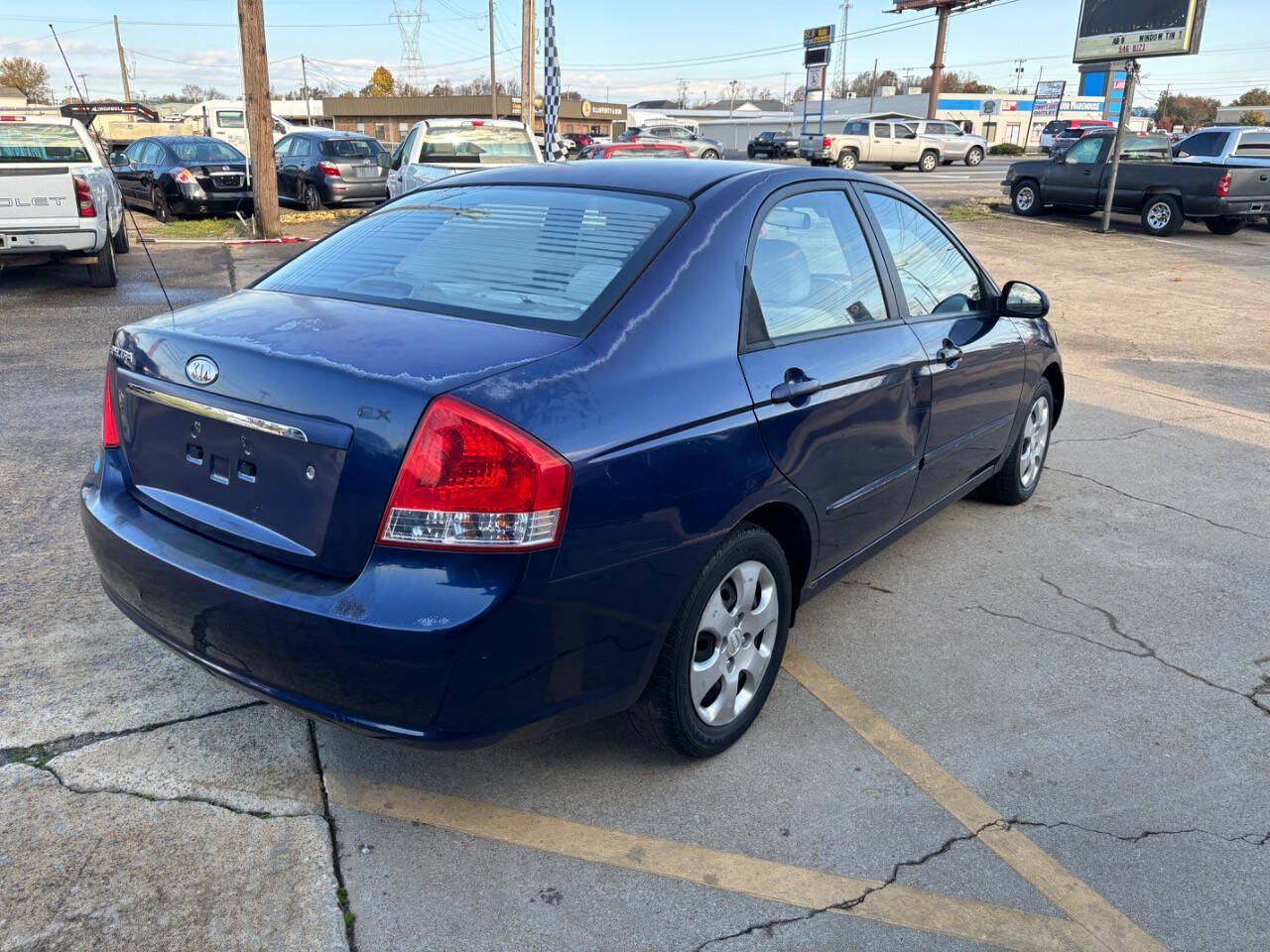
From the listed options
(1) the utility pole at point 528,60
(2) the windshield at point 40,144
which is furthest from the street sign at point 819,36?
(2) the windshield at point 40,144

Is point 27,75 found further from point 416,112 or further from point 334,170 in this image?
point 334,170

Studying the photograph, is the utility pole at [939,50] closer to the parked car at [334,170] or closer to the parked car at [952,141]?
the parked car at [952,141]

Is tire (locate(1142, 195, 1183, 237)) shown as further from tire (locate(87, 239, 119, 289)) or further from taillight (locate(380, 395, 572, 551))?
taillight (locate(380, 395, 572, 551))

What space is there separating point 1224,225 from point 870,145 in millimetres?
19529

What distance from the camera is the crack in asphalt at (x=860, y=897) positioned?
2.38m

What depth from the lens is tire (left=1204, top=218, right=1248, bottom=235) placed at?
61.0 feet

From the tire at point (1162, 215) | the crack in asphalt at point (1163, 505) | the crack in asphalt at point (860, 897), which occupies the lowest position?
the crack in asphalt at point (1163, 505)

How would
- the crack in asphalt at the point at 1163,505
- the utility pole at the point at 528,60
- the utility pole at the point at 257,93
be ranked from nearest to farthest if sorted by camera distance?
the crack in asphalt at the point at 1163,505, the utility pole at the point at 257,93, the utility pole at the point at 528,60

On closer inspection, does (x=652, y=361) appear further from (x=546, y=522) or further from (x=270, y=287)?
(x=270, y=287)

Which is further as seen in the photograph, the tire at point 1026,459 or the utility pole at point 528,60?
the utility pole at point 528,60

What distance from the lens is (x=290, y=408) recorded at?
2387mm

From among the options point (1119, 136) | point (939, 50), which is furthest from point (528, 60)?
point (939, 50)

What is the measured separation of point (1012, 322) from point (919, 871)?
2878 mm

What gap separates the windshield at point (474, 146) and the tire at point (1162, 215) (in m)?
11.3
